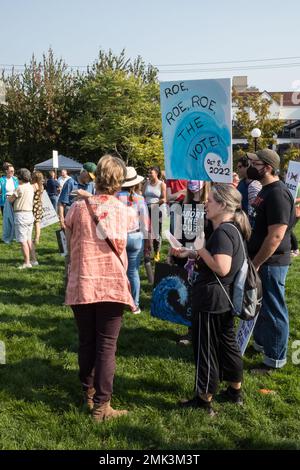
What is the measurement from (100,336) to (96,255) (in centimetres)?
58

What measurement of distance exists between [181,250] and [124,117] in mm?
35672

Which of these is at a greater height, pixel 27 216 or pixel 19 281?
pixel 27 216

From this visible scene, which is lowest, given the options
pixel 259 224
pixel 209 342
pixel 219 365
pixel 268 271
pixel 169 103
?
pixel 219 365

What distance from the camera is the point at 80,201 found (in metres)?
3.26

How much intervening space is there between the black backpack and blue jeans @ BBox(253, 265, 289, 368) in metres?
0.65

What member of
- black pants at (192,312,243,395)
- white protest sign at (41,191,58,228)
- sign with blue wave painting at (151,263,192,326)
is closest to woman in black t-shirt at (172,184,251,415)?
black pants at (192,312,243,395)

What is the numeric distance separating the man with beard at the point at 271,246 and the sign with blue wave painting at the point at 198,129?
31 cm

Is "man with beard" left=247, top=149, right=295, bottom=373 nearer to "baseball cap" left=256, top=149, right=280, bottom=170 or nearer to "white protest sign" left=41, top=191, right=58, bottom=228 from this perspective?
"baseball cap" left=256, top=149, right=280, bottom=170

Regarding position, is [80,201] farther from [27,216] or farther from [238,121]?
[238,121]

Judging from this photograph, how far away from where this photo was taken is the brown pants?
10.8 feet

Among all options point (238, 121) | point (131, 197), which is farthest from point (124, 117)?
point (131, 197)

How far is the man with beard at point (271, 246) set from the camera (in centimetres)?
380

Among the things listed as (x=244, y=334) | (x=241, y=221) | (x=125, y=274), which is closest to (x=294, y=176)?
(x=244, y=334)

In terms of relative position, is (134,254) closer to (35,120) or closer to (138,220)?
(138,220)
